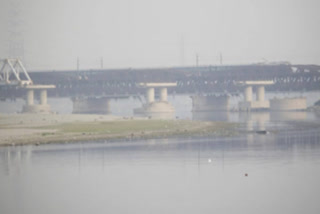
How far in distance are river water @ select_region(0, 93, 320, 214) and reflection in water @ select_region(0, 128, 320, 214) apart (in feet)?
0.25

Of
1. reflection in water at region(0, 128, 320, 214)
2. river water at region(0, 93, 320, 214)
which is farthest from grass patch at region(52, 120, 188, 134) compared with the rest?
reflection in water at region(0, 128, 320, 214)

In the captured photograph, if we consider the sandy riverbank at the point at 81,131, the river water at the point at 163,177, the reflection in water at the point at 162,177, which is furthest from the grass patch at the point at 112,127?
the reflection in water at the point at 162,177

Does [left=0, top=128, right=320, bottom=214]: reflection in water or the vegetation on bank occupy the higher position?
the vegetation on bank

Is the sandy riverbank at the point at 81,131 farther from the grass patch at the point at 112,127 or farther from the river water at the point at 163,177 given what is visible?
the river water at the point at 163,177

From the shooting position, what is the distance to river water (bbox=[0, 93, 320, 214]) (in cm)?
5481

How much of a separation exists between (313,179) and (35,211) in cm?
2459

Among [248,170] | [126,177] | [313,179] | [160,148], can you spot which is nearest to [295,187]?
[313,179]

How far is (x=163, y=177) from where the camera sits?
67.7m

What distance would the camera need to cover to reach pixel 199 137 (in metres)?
111

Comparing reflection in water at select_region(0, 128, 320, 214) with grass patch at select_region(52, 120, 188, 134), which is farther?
grass patch at select_region(52, 120, 188, 134)

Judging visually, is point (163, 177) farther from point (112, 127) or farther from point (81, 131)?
point (112, 127)

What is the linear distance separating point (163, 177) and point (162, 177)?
11cm

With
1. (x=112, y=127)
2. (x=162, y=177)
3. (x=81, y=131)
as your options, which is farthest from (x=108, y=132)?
(x=162, y=177)

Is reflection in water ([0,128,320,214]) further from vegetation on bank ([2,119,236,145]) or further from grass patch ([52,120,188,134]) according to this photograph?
grass patch ([52,120,188,134])
